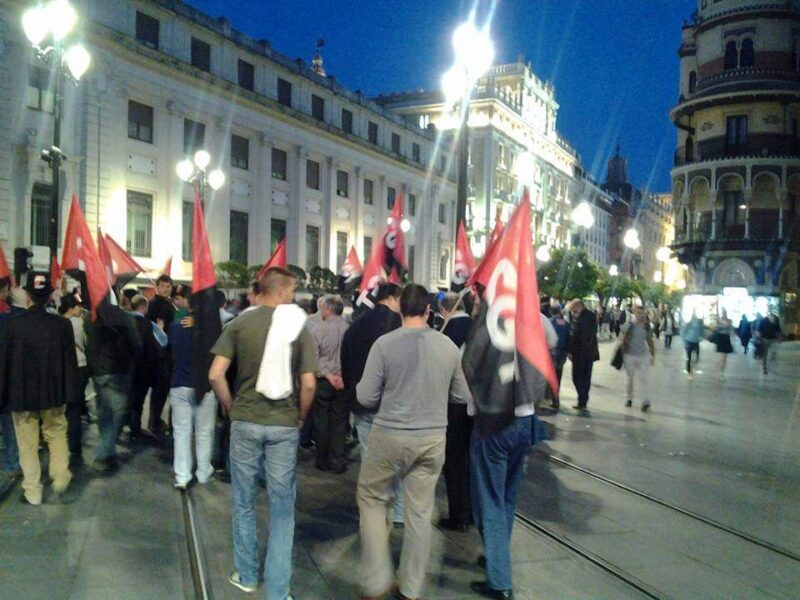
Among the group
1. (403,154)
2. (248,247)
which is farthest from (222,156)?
(403,154)

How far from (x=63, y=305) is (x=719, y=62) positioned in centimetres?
4236

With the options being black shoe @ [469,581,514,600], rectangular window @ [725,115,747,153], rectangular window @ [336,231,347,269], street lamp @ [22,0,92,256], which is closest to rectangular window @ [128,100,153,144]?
rectangular window @ [336,231,347,269]

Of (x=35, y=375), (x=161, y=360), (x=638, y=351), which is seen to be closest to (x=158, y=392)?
(x=161, y=360)

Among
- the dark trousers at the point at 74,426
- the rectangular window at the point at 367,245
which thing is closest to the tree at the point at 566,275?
the rectangular window at the point at 367,245

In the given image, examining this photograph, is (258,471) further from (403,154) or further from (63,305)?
(403,154)

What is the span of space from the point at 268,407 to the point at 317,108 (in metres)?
38.4

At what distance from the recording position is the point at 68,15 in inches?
550

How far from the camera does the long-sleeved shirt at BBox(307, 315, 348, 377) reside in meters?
7.83

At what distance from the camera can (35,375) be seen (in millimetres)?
6246

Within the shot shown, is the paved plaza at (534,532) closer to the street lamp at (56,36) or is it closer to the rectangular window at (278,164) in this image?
the street lamp at (56,36)

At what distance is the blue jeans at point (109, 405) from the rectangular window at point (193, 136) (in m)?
27.4

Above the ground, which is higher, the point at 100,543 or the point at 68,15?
the point at 68,15

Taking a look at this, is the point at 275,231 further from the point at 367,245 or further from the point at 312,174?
the point at 367,245

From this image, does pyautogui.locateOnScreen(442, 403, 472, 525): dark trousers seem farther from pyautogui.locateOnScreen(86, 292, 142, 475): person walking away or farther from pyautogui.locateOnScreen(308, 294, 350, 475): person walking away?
pyautogui.locateOnScreen(86, 292, 142, 475): person walking away
